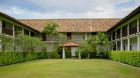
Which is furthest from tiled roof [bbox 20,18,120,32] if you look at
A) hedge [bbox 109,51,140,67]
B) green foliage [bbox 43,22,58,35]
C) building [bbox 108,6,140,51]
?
hedge [bbox 109,51,140,67]

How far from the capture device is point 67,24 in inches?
2223

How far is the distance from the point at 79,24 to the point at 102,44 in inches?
450

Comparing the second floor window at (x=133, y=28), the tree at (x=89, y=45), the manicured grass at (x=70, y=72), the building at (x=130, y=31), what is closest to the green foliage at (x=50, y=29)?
the tree at (x=89, y=45)

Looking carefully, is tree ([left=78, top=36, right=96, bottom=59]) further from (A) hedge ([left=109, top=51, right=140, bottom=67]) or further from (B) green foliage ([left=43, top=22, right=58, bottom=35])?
(A) hedge ([left=109, top=51, right=140, bottom=67])

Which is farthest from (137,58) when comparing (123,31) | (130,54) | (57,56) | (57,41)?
(57,41)

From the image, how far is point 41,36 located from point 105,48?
13.7 m

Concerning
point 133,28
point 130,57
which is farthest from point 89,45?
point 130,57

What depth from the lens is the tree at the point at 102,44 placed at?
4559cm

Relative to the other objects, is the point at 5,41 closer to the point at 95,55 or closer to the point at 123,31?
the point at 123,31

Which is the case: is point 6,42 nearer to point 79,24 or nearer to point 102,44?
point 102,44

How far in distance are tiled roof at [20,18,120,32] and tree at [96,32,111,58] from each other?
665cm

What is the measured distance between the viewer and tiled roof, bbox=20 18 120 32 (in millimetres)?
53938

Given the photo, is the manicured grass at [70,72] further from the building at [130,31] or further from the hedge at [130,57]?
the building at [130,31]

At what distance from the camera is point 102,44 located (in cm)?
4591
